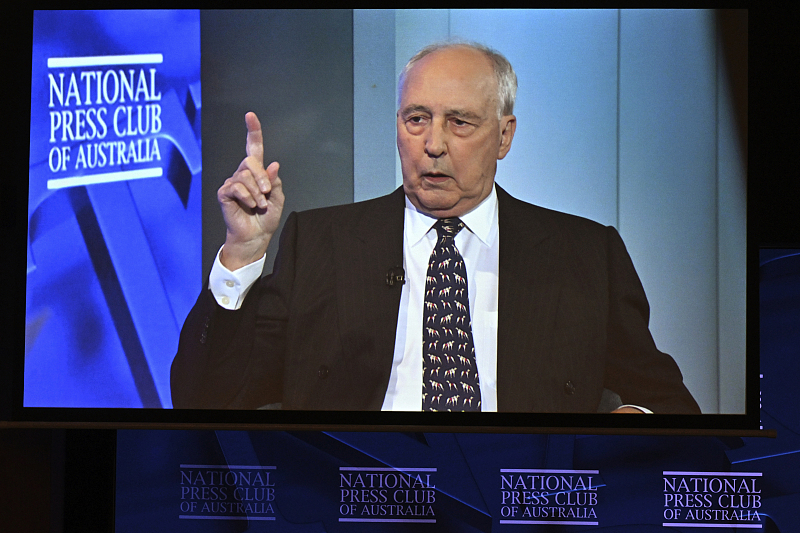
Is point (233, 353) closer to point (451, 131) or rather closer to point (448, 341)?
point (448, 341)

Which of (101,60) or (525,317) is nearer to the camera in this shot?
(525,317)

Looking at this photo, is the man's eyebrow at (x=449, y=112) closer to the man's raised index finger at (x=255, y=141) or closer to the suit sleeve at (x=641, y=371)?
the man's raised index finger at (x=255, y=141)

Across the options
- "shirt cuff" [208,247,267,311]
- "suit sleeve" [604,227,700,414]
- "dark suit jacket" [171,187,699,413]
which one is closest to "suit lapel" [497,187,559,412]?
"dark suit jacket" [171,187,699,413]

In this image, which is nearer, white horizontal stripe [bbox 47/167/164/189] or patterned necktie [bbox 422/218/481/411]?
patterned necktie [bbox 422/218/481/411]

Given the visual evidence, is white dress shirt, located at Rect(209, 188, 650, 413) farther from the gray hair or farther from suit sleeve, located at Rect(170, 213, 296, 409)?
the gray hair

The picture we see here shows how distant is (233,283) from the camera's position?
2775mm

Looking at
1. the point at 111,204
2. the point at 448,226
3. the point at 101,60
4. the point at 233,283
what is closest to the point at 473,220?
the point at 448,226

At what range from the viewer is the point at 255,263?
2.79m

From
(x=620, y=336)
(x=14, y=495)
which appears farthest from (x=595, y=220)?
(x=14, y=495)

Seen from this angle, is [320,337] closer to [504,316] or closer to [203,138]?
[504,316]

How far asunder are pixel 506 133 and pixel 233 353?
4.70 ft

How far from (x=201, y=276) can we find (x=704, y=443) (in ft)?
7.81

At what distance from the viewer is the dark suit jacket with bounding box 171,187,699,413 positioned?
272cm

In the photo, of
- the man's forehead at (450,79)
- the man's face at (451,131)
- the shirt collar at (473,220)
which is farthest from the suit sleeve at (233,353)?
the man's forehead at (450,79)
